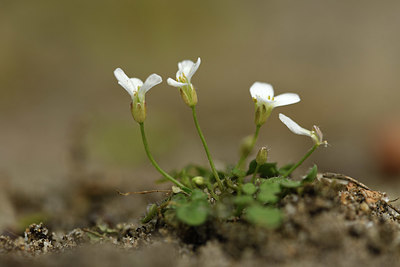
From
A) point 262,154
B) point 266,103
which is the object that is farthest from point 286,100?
point 262,154

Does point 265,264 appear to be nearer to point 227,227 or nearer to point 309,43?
point 227,227

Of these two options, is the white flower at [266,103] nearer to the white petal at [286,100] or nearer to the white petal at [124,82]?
the white petal at [286,100]

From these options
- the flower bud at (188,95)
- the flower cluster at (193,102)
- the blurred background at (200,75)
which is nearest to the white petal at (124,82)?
the flower cluster at (193,102)

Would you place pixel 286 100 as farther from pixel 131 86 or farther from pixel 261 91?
pixel 131 86

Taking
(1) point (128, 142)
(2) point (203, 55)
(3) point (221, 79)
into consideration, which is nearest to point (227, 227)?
(1) point (128, 142)

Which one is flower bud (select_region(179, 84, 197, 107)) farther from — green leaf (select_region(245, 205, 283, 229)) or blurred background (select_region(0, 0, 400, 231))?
blurred background (select_region(0, 0, 400, 231))
